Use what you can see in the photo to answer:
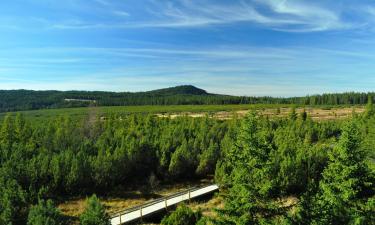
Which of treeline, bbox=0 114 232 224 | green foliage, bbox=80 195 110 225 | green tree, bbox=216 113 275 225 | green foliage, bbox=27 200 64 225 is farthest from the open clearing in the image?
green tree, bbox=216 113 275 225

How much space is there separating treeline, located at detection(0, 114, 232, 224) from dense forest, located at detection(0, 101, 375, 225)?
4.5 inches

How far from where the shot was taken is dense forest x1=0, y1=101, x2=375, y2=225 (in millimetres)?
15531

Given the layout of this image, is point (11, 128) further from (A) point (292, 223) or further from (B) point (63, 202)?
(A) point (292, 223)

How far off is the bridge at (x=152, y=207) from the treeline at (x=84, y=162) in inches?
280

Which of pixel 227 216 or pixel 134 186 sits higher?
pixel 227 216

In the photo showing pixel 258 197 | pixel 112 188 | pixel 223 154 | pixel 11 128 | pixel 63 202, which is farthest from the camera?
pixel 11 128

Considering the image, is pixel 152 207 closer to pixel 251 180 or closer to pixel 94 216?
pixel 94 216

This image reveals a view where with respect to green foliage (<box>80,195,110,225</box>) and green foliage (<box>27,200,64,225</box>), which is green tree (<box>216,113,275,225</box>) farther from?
green foliage (<box>27,200,64,225</box>)

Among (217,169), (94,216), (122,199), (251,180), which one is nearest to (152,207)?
(122,199)

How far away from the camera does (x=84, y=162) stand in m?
39.8

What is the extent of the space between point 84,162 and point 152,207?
1199 cm

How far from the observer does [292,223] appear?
16953mm

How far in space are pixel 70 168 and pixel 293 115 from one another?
73.9 metres

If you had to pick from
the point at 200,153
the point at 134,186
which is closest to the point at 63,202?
the point at 134,186
